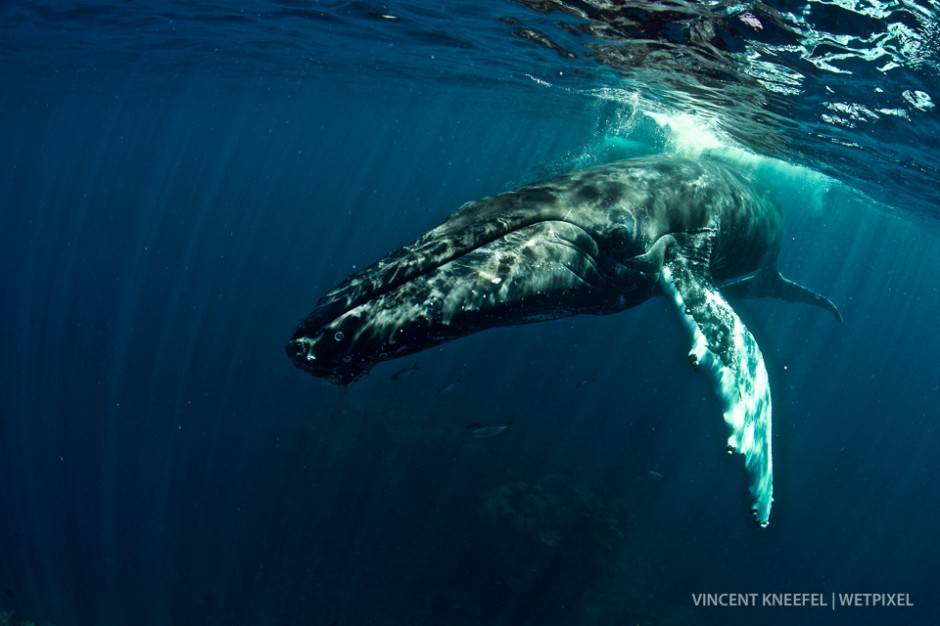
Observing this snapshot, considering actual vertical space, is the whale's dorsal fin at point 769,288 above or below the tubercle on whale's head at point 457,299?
below

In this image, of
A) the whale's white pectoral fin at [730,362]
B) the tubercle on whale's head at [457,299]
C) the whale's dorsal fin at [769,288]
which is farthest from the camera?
the whale's dorsal fin at [769,288]

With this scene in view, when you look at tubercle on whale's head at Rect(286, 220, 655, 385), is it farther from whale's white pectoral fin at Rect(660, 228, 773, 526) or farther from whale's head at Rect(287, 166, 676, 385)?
whale's white pectoral fin at Rect(660, 228, 773, 526)

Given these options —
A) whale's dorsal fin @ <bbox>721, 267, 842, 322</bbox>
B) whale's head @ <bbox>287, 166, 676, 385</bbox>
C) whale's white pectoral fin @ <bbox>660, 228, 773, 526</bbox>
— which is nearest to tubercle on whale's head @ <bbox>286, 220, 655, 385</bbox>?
whale's head @ <bbox>287, 166, 676, 385</bbox>

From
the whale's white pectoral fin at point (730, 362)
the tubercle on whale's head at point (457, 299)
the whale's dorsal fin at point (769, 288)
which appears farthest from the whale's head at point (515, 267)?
the whale's dorsal fin at point (769, 288)

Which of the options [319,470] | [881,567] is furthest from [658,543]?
[881,567]

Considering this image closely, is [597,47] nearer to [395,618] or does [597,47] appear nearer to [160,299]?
[395,618]

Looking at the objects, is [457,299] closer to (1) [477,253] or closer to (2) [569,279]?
(1) [477,253]

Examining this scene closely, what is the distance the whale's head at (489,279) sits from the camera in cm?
329

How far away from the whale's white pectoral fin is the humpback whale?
0.01m

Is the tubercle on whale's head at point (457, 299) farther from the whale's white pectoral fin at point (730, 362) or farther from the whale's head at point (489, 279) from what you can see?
the whale's white pectoral fin at point (730, 362)

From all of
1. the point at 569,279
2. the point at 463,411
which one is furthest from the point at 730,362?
the point at 463,411

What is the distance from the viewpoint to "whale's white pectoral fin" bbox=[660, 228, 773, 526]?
4543 millimetres

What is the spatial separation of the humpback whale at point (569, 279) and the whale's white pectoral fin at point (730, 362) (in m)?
0.01

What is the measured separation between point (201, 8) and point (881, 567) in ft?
183
